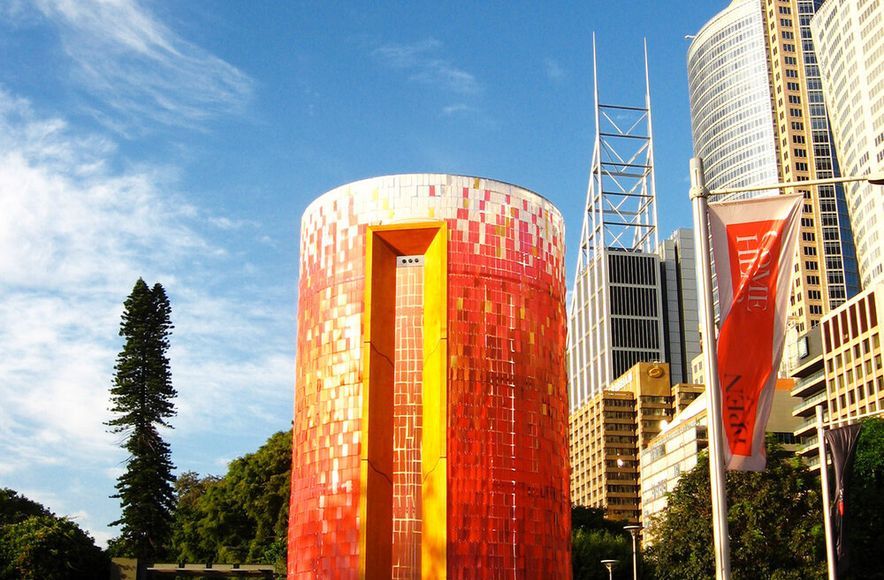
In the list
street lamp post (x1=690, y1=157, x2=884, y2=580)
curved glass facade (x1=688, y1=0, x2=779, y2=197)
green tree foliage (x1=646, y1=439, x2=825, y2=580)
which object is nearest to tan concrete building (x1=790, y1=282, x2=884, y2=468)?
green tree foliage (x1=646, y1=439, x2=825, y2=580)

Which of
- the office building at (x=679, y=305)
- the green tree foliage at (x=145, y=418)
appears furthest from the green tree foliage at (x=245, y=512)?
the office building at (x=679, y=305)

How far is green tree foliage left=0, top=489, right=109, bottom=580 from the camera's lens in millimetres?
48719

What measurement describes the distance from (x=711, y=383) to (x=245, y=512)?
56097 mm

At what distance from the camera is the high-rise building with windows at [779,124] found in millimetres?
142625

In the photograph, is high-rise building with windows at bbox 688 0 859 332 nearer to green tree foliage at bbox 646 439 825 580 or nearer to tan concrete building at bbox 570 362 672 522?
tan concrete building at bbox 570 362 672 522

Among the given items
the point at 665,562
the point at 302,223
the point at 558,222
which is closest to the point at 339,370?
the point at 302,223

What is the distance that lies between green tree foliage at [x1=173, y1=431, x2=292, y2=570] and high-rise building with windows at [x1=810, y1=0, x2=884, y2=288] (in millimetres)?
85182

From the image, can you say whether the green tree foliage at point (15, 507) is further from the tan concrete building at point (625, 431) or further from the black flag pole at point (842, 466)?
the tan concrete building at point (625, 431)

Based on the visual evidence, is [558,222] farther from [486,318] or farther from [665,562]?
[665,562]

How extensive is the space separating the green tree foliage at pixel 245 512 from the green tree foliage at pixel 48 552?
11240mm

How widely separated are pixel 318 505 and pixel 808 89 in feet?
448

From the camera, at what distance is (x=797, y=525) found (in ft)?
147

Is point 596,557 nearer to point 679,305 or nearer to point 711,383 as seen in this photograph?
point 711,383

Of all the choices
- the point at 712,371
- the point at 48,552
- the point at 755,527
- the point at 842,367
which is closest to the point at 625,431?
the point at 842,367
